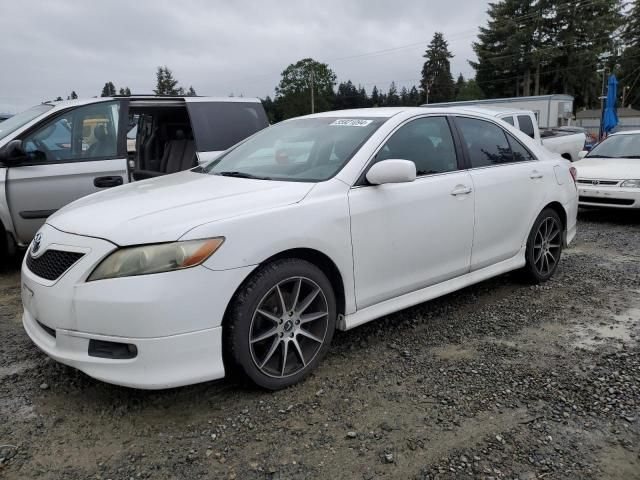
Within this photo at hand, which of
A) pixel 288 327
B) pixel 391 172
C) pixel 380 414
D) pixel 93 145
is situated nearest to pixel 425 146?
pixel 391 172

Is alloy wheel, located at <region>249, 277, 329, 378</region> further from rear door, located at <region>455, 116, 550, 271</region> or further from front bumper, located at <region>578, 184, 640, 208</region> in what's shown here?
front bumper, located at <region>578, 184, 640, 208</region>

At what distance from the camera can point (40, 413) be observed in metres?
2.86

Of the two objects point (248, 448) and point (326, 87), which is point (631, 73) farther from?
point (248, 448)

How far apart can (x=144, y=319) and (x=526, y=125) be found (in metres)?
9.03

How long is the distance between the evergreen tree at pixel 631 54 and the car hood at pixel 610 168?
61.6 meters

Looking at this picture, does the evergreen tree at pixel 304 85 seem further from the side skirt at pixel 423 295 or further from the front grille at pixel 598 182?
the side skirt at pixel 423 295

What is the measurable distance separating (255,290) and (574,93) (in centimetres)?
6544

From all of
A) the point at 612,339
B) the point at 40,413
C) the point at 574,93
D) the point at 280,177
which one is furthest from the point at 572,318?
the point at 574,93

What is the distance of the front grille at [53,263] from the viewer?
9.09ft

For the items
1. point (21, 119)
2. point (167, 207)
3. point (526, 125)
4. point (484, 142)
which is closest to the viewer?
point (167, 207)

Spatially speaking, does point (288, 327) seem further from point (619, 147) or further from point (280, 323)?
point (619, 147)

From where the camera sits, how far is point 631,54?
2376 inches

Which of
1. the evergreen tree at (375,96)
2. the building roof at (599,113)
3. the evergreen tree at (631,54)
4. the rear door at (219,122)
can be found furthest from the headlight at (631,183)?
the evergreen tree at (375,96)

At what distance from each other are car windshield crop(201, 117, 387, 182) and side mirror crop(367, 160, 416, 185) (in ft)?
→ 0.72
